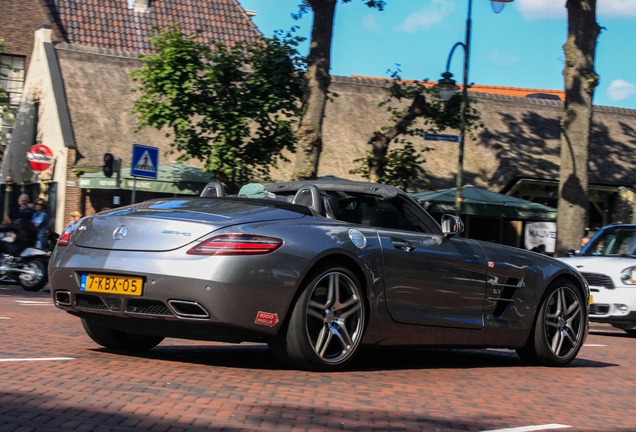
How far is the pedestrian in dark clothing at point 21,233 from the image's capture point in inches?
653

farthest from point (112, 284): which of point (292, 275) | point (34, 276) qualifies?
point (34, 276)

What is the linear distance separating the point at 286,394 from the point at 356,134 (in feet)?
79.7

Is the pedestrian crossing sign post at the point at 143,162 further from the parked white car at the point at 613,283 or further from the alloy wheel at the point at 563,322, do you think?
the alloy wheel at the point at 563,322

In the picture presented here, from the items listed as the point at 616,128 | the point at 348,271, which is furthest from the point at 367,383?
the point at 616,128

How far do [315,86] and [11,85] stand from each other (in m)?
19.0

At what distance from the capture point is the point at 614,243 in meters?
14.0

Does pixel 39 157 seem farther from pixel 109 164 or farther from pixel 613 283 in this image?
pixel 613 283

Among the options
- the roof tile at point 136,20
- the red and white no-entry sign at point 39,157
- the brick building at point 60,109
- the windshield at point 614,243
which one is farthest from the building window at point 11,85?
the windshield at point 614,243

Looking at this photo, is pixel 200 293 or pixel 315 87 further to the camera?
pixel 315 87

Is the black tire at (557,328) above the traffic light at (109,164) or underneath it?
underneath

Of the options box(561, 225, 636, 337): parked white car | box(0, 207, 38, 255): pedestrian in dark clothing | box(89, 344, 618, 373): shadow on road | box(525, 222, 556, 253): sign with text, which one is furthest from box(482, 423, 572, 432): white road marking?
box(525, 222, 556, 253): sign with text

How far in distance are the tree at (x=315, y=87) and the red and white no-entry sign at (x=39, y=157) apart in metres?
6.48

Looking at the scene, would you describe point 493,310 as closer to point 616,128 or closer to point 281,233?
point 281,233

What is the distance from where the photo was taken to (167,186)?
21656 mm
